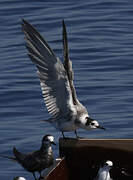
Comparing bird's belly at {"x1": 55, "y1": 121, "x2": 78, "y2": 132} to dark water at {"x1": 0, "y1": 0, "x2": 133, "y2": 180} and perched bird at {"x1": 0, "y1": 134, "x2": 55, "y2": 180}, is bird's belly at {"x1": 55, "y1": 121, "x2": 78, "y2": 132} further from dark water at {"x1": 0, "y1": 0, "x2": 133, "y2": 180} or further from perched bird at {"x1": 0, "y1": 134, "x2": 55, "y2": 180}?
dark water at {"x1": 0, "y1": 0, "x2": 133, "y2": 180}

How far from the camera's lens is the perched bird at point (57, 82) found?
412 inches

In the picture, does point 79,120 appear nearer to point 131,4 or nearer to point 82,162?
point 82,162

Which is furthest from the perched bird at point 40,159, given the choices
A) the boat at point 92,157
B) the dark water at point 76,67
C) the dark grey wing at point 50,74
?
the dark water at point 76,67

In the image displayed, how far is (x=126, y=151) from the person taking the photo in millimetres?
9266

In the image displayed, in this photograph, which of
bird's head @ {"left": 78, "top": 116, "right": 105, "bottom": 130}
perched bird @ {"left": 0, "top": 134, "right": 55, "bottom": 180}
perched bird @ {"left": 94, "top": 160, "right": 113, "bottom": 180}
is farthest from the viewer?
bird's head @ {"left": 78, "top": 116, "right": 105, "bottom": 130}

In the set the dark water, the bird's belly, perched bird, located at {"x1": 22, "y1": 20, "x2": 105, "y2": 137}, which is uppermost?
perched bird, located at {"x1": 22, "y1": 20, "x2": 105, "y2": 137}

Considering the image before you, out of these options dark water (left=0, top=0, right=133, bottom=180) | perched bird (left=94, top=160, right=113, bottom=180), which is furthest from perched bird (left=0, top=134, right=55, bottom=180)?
dark water (left=0, top=0, right=133, bottom=180)

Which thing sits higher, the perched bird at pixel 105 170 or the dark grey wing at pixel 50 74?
the dark grey wing at pixel 50 74

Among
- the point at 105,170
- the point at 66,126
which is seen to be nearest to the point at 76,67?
the point at 66,126

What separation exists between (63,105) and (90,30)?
1029 cm

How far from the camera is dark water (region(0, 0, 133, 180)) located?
48.0 ft

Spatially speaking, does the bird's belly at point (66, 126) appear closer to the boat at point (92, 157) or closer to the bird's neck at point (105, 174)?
the boat at point (92, 157)

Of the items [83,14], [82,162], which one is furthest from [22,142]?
[83,14]

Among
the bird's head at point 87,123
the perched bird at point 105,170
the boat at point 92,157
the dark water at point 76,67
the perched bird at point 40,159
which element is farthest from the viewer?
the dark water at point 76,67
